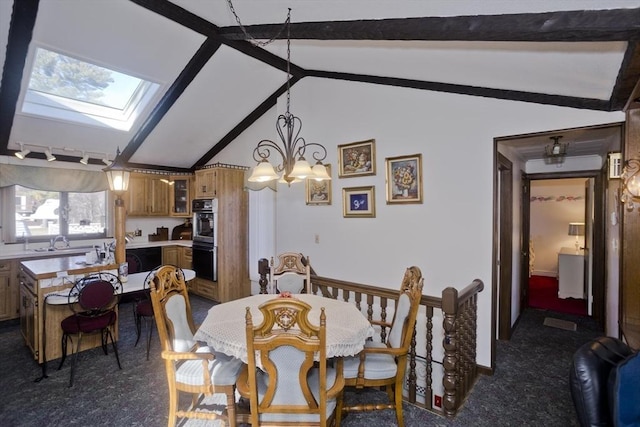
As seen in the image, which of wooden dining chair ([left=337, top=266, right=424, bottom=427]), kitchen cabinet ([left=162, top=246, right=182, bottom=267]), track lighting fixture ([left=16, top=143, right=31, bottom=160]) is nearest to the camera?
wooden dining chair ([left=337, top=266, right=424, bottom=427])

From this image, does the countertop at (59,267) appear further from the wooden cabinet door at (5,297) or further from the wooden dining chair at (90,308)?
the wooden cabinet door at (5,297)

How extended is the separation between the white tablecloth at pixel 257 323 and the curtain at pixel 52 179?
4.13 m

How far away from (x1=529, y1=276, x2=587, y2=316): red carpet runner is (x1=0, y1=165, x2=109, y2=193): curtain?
751cm

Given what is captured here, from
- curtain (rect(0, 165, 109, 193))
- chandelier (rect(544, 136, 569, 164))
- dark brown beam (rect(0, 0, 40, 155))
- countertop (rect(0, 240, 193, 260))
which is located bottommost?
countertop (rect(0, 240, 193, 260))

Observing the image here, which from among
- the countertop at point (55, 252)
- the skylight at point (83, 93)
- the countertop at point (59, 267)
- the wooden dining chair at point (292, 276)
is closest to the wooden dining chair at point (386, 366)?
the wooden dining chair at point (292, 276)

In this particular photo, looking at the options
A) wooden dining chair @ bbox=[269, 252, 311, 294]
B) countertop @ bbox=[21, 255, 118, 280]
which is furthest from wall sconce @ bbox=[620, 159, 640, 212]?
countertop @ bbox=[21, 255, 118, 280]

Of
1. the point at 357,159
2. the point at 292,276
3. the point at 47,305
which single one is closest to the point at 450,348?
the point at 292,276

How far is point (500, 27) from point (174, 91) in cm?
364

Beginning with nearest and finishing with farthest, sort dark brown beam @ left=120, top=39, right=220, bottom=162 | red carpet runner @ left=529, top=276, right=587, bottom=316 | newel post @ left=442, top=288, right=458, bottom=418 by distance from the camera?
newel post @ left=442, top=288, right=458, bottom=418
dark brown beam @ left=120, top=39, right=220, bottom=162
red carpet runner @ left=529, top=276, right=587, bottom=316

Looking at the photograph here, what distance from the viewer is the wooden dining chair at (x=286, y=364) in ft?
5.09

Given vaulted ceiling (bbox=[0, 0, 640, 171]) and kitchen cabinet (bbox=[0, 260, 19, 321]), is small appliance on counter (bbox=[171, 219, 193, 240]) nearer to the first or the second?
vaulted ceiling (bbox=[0, 0, 640, 171])

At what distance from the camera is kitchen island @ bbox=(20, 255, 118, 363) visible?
3.00m

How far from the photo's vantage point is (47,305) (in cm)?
310

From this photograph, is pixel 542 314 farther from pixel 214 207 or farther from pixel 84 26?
pixel 84 26
